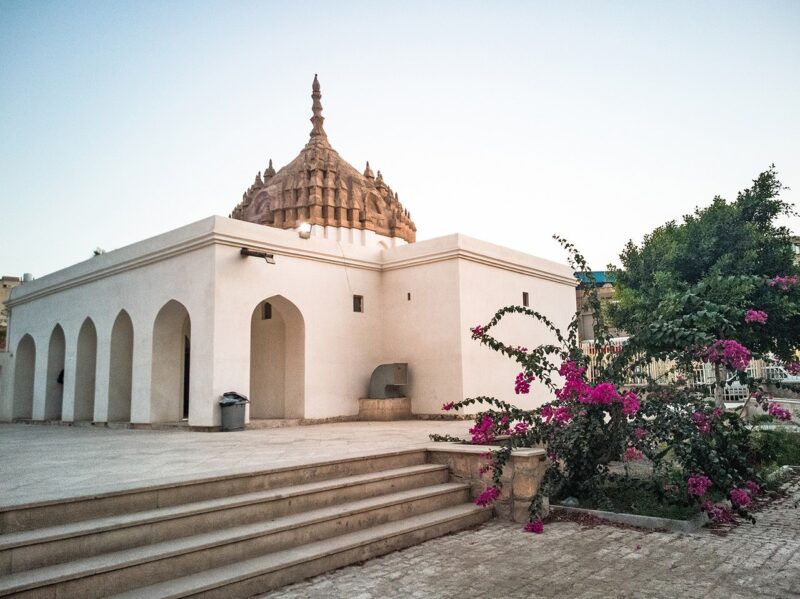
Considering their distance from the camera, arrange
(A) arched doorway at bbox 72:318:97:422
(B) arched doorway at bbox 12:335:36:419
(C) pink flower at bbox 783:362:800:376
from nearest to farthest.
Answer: (C) pink flower at bbox 783:362:800:376 < (A) arched doorway at bbox 72:318:97:422 < (B) arched doorway at bbox 12:335:36:419

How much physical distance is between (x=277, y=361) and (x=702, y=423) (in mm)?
11142

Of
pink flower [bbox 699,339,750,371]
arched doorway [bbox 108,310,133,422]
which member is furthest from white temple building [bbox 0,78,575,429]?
pink flower [bbox 699,339,750,371]

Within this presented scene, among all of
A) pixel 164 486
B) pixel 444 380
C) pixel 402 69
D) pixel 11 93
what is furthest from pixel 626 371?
pixel 11 93

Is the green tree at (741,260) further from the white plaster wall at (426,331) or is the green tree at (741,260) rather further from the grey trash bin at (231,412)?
the grey trash bin at (231,412)

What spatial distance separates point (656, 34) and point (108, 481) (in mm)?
11698

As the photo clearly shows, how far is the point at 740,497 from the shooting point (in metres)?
5.17

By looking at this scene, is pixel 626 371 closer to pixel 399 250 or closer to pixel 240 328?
pixel 240 328

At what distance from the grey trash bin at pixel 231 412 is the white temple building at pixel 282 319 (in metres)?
0.19

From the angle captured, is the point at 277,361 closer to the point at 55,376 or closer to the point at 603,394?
the point at 55,376

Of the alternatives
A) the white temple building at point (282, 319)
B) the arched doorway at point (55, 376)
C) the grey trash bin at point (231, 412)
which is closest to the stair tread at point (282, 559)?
the grey trash bin at point (231, 412)

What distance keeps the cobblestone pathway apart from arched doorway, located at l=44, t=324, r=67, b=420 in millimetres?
17095

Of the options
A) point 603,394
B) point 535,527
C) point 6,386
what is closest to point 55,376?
point 6,386

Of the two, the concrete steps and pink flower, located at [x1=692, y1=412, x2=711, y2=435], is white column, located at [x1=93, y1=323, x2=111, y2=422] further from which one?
pink flower, located at [x1=692, y1=412, x2=711, y2=435]

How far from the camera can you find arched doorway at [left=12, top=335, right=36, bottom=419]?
20017mm
